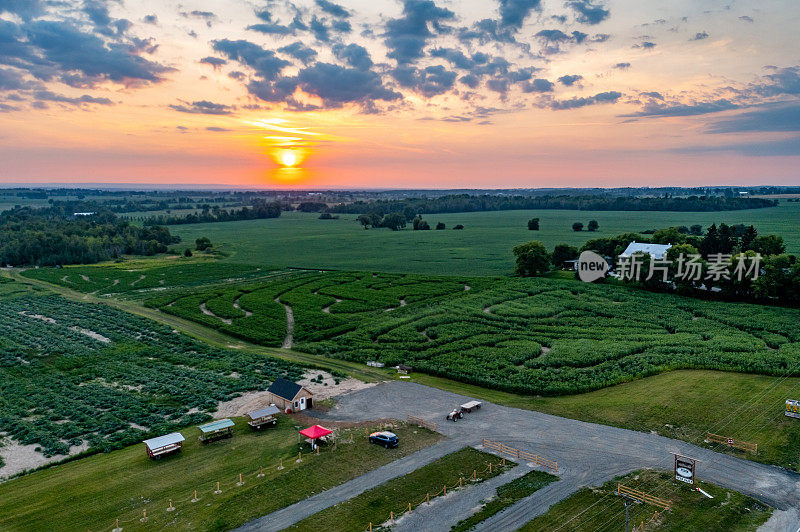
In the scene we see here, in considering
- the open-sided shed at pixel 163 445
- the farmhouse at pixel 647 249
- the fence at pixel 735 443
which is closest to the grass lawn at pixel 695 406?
the fence at pixel 735 443

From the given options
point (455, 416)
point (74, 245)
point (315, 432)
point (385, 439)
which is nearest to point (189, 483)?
point (315, 432)

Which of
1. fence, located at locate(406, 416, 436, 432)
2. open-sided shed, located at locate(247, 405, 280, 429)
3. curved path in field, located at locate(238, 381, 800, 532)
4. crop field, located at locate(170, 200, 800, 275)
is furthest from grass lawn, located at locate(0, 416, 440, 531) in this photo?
crop field, located at locate(170, 200, 800, 275)

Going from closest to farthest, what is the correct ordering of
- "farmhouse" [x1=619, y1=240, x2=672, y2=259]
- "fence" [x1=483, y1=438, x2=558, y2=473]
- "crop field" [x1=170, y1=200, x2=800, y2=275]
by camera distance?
"fence" [x1=483, y1=438, x2=558, y2=473] → "farmhouse" [x1=619, y1=240, x2=672, y2=259] → "crop field" [x1=170, y1=200, x2=800, y2=275]

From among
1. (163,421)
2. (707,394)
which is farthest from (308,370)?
(707,394)

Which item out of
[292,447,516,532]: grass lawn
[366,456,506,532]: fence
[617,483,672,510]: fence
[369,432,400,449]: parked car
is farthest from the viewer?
[369,432,400,449]: parked car

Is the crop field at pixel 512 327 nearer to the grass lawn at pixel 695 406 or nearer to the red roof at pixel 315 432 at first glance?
the grass lawn at pixel 695 406

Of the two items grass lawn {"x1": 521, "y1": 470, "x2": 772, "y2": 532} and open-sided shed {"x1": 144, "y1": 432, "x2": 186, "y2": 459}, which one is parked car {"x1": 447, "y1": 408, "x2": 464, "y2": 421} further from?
open-sided shed {"x1": 144, "y1": 432, "x2": 186, "y2": 459}

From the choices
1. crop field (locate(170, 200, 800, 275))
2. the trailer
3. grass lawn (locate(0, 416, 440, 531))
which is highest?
crop field (locate(170, 200, 800, 275))
